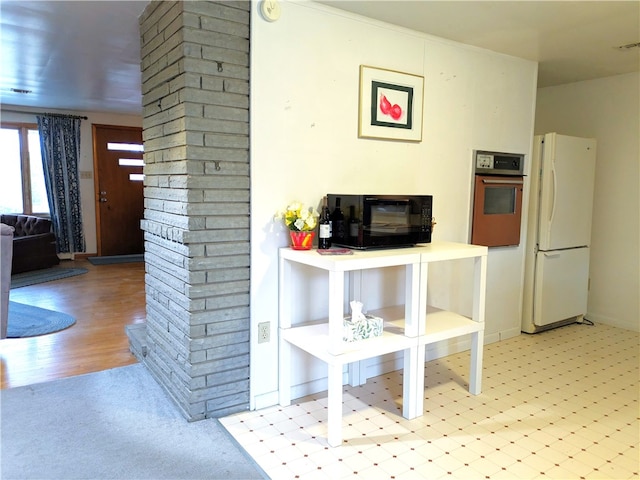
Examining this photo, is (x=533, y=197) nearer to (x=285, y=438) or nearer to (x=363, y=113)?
(x=363, y=113)

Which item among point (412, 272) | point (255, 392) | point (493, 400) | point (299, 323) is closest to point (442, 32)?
point (412, 272)

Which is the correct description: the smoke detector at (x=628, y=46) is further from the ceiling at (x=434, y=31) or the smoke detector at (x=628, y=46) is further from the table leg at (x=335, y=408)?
the table leg at (x=335, y=408)

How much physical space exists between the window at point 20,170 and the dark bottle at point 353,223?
6174 mm

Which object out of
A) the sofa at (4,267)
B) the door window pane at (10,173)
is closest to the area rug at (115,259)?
the door window pane at (10,173)

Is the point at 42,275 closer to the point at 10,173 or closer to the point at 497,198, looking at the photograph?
the point at 10,173

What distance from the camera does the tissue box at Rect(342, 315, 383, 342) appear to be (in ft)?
7.54

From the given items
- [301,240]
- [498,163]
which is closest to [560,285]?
[498,163]

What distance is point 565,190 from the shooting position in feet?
12.6

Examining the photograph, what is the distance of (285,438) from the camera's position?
222 centimetres

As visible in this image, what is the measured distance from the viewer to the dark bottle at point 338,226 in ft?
8.24

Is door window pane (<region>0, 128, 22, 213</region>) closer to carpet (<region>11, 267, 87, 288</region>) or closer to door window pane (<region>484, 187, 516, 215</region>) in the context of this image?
carpet (<region>11, 267, 87, 288</region>)

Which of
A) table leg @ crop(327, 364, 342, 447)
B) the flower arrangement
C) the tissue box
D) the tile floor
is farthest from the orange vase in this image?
the tile floor

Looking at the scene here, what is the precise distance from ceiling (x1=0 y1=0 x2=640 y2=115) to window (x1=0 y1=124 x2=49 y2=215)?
2.58 metres

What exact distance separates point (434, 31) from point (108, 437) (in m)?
2.89
